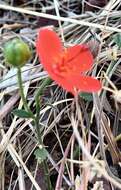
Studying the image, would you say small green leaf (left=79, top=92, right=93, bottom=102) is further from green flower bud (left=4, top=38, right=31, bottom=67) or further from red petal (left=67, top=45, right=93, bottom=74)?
green flower bud (left=4, top=38, right=31, bottom=67)

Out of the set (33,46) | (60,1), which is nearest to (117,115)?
(33,46)

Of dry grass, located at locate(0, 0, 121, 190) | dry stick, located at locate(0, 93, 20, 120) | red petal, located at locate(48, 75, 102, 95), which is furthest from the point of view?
dry stick, located at locate(0, 93, 20, 120)

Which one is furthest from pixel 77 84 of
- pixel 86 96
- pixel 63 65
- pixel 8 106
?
pixel 8 106

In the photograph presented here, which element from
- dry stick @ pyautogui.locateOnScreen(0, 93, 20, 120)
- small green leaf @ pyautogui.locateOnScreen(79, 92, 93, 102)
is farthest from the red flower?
dry stick @ pyautogui.locateOnScreen(0, 93, 20, 120)

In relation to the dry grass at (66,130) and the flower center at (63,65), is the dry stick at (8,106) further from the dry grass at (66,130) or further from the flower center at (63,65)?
the flower center at (63,65)

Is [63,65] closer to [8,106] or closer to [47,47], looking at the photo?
[47,47]

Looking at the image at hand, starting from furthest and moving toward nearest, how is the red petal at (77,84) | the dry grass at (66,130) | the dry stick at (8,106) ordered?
the dry stick at (8,106) < the dry grass at (66,130) < the red petal at (77,84)

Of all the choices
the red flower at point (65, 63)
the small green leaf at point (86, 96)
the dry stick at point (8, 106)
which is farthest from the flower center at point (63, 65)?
the dry stick at point (8, 106)

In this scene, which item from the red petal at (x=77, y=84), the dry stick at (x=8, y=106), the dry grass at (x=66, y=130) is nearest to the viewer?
the red petal at (x=77, y=84)
